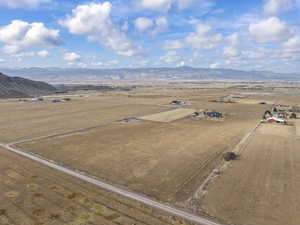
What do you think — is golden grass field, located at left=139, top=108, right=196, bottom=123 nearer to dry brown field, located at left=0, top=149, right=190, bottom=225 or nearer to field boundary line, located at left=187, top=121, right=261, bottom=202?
field boundary line, located at left=187, top=121, right=261, bottom=202

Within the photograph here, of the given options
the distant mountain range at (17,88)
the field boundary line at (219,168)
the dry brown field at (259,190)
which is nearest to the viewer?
the dry brown field at (259,190)

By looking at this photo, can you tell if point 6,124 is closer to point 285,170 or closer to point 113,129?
point 113,129

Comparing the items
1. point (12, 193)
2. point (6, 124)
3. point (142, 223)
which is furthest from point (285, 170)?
point (6, 124)

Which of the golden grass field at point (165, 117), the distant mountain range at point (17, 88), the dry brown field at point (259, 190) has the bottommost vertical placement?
the dry brown field at point (259, 190)

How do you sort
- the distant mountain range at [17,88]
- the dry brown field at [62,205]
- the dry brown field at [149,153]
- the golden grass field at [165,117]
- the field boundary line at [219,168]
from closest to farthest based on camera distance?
the dry brown field at [62,205]
the field boundary line at [219,168]
the dry brown field at [149,153]
the golden grass field at [165,117]
the distant mountain range at [17,88]

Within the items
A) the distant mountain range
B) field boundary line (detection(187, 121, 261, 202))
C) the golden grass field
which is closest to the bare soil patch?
field boundary line (detection(187, 121, 261, 202))

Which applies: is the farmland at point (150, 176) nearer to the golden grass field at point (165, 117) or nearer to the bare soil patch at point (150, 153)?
the bare soil patch at point (150, 153)

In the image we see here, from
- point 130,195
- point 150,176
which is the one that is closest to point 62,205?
point 130,195

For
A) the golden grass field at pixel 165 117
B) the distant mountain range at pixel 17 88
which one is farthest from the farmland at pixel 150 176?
the distant mountain range at pixel 17 88
